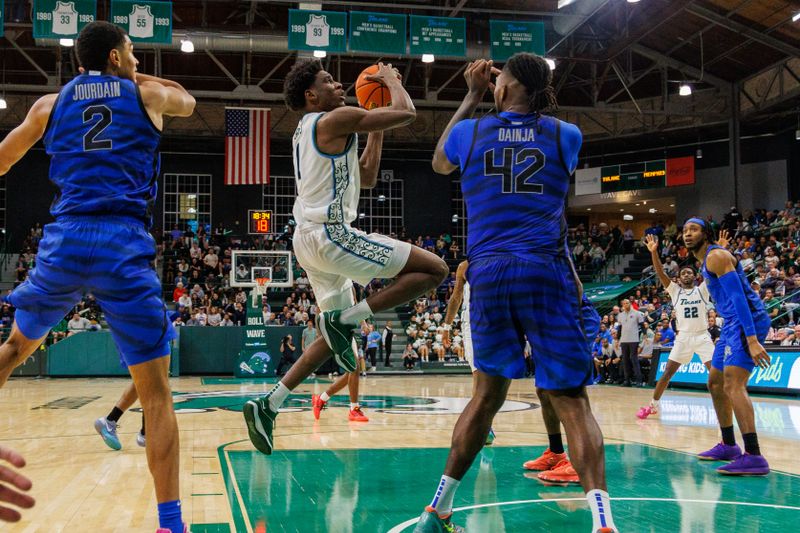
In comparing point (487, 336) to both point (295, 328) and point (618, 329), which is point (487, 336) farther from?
point (295, 328)

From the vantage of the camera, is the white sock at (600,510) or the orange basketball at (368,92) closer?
the white sock at (600,510)

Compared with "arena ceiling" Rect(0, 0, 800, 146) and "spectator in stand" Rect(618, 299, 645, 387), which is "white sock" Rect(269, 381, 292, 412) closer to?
"spectator in stand" Rect(618, 299, 645, 387)

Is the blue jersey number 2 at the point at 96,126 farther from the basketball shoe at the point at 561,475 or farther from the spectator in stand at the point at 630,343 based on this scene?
the spectator in stand at the point at 630,343

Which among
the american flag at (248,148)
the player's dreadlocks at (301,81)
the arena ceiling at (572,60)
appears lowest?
the player's dreadlocks at (301,81)

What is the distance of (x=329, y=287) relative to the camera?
511cm

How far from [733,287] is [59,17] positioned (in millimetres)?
14820

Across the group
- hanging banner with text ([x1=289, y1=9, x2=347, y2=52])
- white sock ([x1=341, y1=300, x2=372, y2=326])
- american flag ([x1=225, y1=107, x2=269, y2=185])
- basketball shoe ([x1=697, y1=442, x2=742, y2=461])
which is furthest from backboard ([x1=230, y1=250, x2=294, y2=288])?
white sock ([x1=341, y1=300, x2=372, y2=326])

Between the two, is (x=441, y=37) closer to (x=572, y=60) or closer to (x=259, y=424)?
(x=572, y=60)

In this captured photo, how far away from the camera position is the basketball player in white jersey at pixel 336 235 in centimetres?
465

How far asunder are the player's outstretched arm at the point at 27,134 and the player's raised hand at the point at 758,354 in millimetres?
4711

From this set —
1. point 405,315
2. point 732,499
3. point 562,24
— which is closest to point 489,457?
point 732,499

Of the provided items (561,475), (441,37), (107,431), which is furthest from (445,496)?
(441,37)

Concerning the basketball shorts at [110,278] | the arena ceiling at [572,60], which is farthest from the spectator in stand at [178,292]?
the basketball shorts at [110,278]

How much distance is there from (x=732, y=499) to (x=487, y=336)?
7.63 ft
